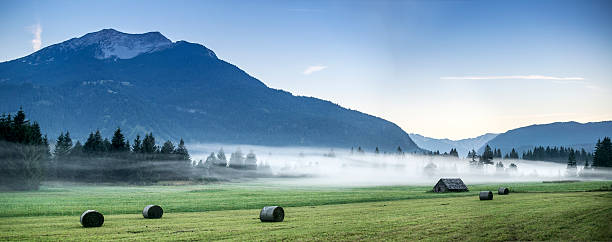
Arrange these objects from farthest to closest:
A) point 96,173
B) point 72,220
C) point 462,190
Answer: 1. point 96,173
2. point 462,190
3. point 72,220

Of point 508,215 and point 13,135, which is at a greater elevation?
point 13,135

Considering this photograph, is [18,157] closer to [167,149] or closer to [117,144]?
[117,144]

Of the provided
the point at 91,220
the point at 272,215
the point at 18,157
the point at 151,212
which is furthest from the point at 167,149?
the point at 272,215

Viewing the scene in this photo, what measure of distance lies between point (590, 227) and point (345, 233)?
1476cm

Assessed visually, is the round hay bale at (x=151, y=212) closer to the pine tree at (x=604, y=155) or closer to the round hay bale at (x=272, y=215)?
the round hay bale at (x=272, y=215)

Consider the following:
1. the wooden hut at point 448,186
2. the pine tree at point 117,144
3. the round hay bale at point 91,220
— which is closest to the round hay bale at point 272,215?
A: the round hay bale at point 91,220

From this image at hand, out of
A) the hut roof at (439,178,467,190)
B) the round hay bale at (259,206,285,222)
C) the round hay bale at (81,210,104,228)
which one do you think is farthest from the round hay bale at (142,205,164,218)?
the hut roof at (439,178,467,190)

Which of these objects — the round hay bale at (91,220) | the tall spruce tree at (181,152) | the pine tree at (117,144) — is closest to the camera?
the round hay bale at (91,220)

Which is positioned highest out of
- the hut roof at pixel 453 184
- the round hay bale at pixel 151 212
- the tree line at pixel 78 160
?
the tree line at pixel 78 160

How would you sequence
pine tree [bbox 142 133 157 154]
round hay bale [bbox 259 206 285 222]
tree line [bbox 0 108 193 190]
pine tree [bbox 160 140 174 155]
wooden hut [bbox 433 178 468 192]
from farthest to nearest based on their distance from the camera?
pine tree [bbox 160 140 174 155]
pine tree [bbox 142 133 157 154]
tree line [bbox 0 108 193 190]
wooden hut [bbox 433 178 468 192]
round hay bale [bbox 259 206 285 222]

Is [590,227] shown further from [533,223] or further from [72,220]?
[72,220]

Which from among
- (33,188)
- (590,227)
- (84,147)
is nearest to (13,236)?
(590,227)

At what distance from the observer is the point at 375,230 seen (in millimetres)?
32500

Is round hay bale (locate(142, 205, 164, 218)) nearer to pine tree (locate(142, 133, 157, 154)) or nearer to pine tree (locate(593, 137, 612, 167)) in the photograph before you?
pine tree (locate(142, 133, 157, 154))
